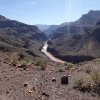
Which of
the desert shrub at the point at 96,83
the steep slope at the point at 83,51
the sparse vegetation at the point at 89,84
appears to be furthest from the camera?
the steep slope at the point at 83,51

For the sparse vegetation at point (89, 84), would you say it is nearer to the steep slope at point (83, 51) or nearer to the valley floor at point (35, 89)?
the valley floor at point (35, 89)

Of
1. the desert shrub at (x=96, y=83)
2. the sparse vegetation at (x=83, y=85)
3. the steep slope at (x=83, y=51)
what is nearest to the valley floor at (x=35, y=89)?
the sparse vegetation at (x=83, y=85)

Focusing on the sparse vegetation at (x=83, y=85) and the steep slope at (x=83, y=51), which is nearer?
the sparse vegetation at (x=83, y=85)

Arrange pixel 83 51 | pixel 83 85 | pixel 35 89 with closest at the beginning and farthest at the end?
pixel 35 89
pixel 83 85
pixel 83 51

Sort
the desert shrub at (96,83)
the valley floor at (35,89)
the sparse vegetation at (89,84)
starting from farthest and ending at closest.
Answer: the sparse vegetation at (89,84) < the desert shrub at (96,83) < the valley floor at (35,89)

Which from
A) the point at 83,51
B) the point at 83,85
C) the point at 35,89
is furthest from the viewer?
the point at 83,51

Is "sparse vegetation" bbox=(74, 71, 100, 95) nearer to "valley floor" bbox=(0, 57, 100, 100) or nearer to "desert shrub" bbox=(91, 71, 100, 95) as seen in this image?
"desert shrub" bbox=(91, 71, 100, 95)

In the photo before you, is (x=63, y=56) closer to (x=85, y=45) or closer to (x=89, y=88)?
(x=85, y=45)

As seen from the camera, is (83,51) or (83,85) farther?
(83,51)

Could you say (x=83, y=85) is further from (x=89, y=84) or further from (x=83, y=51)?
(x=83, y=51)

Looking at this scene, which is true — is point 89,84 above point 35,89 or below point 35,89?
above

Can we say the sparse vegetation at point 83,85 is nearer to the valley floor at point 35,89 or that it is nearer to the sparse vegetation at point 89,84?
the sparse vegetation at point 89,84

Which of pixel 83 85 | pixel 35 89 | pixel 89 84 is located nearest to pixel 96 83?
pixel 89 84

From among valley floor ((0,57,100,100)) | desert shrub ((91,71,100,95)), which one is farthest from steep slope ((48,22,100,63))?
desert shrub ((91,71,100,95))
